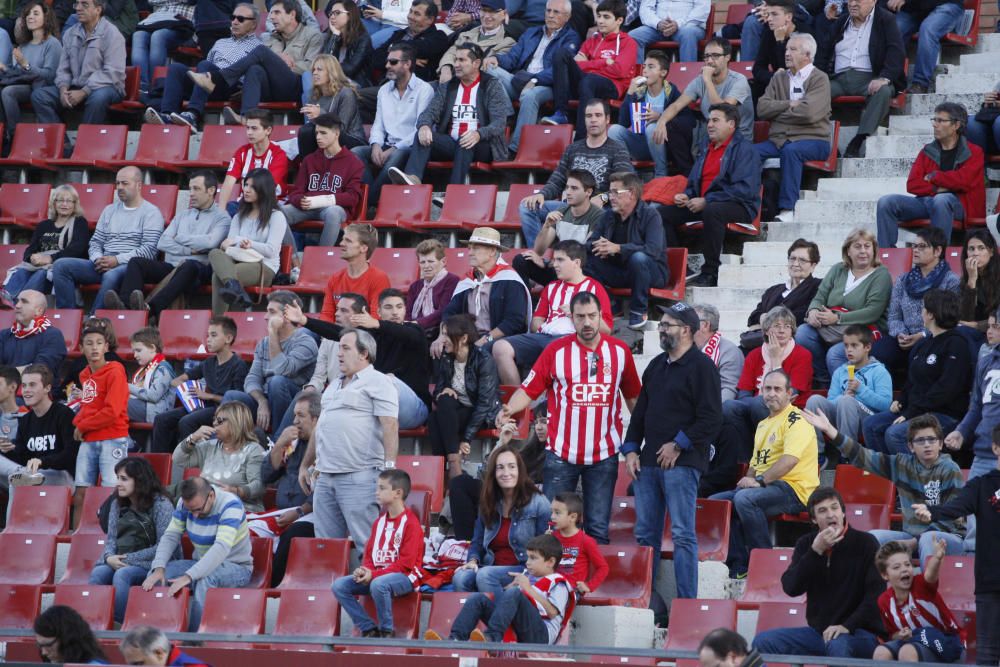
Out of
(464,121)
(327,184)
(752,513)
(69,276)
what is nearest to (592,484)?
(752,513)

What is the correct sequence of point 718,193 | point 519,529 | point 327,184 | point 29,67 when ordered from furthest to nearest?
point 29,67, point 327,184, point 718,193, point 519,529

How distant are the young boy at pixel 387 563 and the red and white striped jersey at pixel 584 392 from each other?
3.02 ft

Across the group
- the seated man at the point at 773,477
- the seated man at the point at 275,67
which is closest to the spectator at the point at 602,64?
the seated man at the point at 275,67

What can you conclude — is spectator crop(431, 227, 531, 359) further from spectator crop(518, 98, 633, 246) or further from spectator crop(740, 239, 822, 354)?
spectator crop(740, 239, 822, 354)

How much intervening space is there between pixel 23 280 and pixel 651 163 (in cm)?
484

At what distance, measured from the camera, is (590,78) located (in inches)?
529

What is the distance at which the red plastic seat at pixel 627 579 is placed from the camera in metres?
9.09

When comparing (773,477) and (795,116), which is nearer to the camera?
(773,477)

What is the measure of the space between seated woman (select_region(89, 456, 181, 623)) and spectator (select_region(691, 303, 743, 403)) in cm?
333

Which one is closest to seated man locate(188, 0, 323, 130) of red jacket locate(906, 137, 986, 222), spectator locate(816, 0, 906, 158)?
spectator locate(816, 0, 906, 158)

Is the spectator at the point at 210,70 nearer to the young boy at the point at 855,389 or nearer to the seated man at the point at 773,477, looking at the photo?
the young boy at the point at 855,389

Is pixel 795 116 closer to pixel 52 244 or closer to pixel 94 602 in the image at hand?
pixel 52 244

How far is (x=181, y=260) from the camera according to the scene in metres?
12.9

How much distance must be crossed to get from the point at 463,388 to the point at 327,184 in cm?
327
